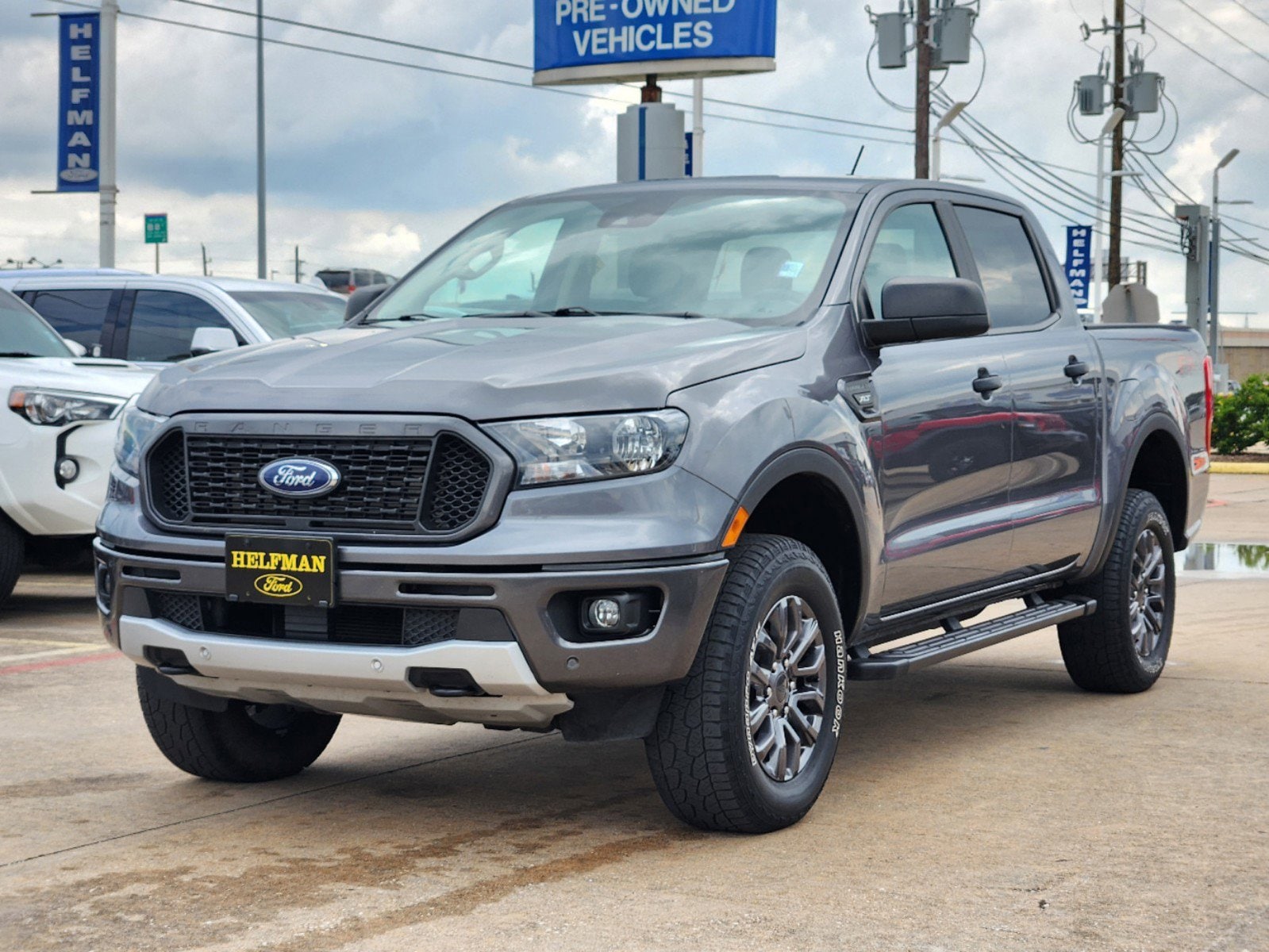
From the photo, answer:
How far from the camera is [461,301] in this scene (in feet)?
20.3

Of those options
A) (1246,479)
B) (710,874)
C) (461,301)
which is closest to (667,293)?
(461,301)

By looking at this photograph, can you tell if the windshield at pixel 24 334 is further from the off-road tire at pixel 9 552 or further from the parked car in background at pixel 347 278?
the parked car in background at pixel 347 278

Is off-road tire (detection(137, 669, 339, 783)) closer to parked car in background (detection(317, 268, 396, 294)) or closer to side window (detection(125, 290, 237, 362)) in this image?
side window (detection(125, 290, 237, 362))

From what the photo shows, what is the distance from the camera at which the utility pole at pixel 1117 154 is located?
43487mm

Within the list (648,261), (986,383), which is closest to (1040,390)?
(986,383)

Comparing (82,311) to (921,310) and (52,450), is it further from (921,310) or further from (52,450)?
(921,310)

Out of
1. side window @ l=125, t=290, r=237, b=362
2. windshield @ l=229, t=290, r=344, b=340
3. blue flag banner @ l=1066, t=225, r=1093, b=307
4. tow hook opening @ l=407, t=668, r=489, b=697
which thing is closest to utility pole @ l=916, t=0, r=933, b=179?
blue flag banner @ l=1066, t=225, r=1093, b=307

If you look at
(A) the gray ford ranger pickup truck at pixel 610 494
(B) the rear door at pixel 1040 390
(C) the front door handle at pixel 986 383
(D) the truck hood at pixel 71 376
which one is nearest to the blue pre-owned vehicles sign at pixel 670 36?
(D) the truck hood at pixel 71 376

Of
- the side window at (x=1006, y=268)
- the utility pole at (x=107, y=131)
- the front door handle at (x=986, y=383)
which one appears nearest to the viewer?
the front door handle at (x=986, y=383)

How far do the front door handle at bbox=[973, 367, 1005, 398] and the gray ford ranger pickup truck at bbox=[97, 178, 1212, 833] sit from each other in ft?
0.03

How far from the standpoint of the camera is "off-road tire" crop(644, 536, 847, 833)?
15.9ft

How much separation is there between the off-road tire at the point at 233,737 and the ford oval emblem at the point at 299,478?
1049 mm

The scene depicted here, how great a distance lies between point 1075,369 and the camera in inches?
277

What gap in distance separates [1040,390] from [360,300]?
8.10ft
